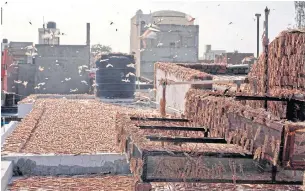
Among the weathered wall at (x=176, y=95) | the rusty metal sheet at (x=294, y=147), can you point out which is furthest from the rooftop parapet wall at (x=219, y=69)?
the rusty metal sheet at (x=294, y=147)

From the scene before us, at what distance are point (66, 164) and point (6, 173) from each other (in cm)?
199

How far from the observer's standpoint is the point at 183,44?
6538 cm

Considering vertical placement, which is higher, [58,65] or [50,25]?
[50,25]

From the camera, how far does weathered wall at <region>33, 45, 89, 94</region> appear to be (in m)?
52.3

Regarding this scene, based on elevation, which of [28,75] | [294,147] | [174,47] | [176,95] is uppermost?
[174,47]

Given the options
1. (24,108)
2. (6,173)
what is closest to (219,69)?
(24,108)

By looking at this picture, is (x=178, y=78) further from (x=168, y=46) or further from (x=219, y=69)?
(x=168, y=46)

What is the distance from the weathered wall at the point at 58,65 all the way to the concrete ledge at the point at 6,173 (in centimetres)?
4070

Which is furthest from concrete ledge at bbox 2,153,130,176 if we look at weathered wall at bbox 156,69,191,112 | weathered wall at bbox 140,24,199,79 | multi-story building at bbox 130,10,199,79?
weathered wall at bbox 140,24,199,79

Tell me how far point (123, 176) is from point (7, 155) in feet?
11.2

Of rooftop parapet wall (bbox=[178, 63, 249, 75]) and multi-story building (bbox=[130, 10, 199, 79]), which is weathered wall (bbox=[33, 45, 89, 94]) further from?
rooftop parapet wall (bbox=[178, 63, 249, 75])

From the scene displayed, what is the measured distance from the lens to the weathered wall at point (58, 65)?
2061 inches

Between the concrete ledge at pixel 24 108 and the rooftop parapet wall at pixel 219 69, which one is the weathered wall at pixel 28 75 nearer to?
the concrete ledge at pixel 24 108

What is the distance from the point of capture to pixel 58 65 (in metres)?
52.2
